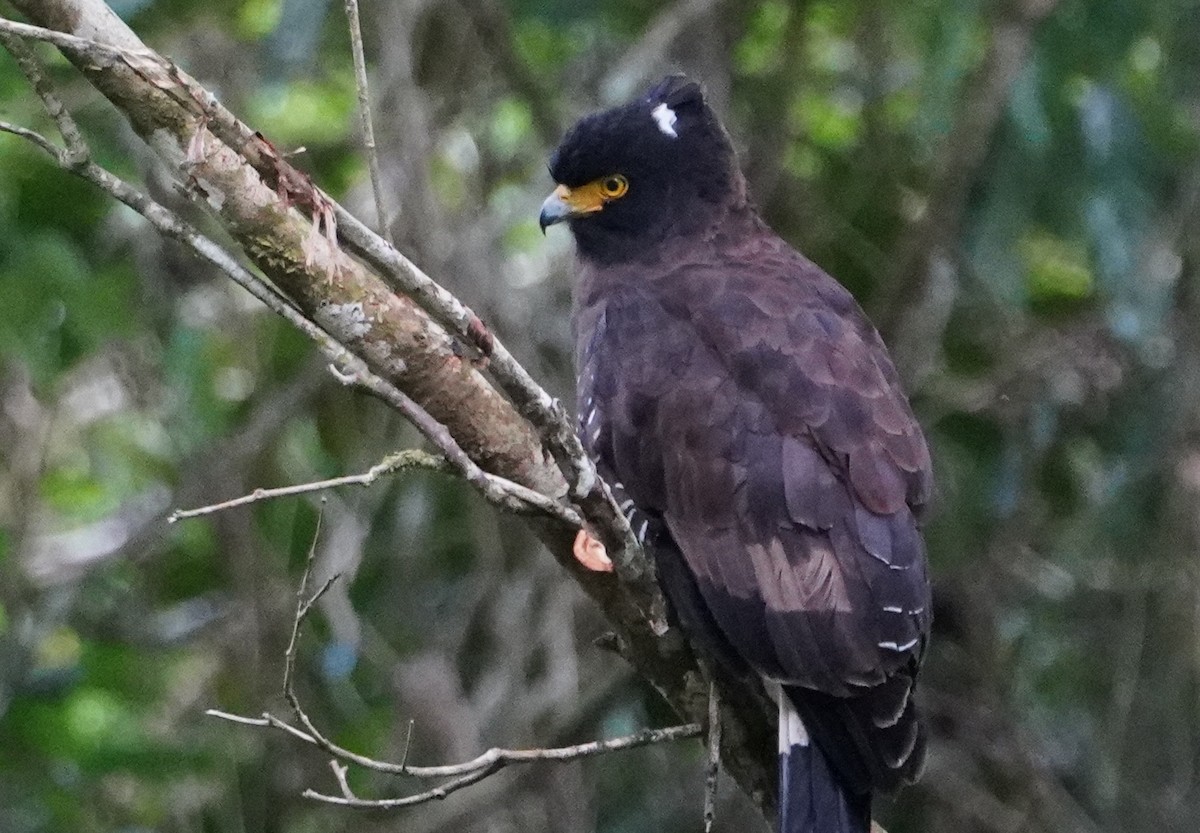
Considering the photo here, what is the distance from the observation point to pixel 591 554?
10.1 ft

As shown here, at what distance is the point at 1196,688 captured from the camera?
5.08 metres

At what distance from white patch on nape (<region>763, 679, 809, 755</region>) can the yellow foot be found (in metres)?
0.53

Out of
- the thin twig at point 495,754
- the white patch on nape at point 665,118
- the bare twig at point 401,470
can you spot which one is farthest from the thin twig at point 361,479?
the white patch on nape at point 665,118

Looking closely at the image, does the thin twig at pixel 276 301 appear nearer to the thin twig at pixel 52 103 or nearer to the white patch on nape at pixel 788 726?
the thin twig at pixel 52 103

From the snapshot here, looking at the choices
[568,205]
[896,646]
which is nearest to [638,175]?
[568,205]

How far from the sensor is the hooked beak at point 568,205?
4469 mm

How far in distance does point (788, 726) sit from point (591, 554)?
25.4 inches

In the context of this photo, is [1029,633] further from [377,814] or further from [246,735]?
[246,735]

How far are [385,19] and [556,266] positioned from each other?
1.08m

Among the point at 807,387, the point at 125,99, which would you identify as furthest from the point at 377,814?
the point at 125,99

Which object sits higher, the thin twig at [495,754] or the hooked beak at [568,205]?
the hooked beak at [568,205]

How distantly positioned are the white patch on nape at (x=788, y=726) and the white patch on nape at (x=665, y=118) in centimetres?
168

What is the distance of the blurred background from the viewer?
16.0ft

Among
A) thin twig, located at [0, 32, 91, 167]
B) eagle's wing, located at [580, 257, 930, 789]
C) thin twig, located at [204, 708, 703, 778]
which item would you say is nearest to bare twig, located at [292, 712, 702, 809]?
thin twig, located at [204, 708, 703, 778]
